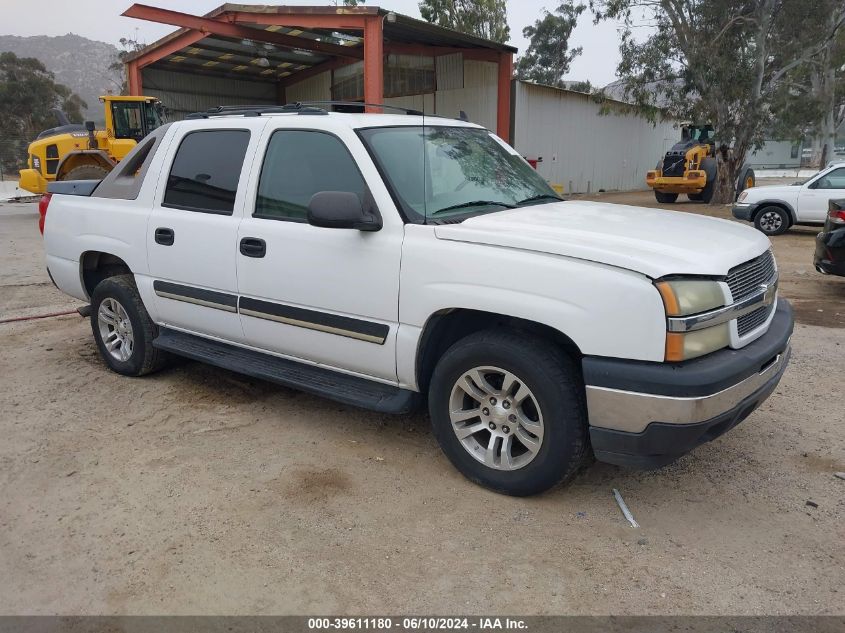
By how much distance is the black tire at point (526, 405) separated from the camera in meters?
3.10

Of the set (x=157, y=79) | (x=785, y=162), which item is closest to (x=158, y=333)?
(x=157, y=79)

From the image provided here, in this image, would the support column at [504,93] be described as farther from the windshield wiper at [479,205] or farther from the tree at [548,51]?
the tree at [548,51]

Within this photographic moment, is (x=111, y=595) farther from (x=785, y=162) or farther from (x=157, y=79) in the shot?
(x=785, y=162)

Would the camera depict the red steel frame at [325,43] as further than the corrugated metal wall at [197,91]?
No

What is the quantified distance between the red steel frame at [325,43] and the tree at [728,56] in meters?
4.87

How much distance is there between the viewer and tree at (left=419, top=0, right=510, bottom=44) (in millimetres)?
41719

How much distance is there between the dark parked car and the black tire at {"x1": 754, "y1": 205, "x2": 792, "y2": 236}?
617 cm

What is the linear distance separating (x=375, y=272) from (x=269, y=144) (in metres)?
1.20

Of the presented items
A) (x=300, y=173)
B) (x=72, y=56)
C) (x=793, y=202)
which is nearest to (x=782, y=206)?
(x=793, y=202)

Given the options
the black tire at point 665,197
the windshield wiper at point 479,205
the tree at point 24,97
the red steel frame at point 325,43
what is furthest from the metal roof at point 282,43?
the tree at point 24,97

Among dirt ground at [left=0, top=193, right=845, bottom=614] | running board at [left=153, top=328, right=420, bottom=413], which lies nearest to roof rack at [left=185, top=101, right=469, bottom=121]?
running board at [left=153, top=328, right=420, bottom=413]

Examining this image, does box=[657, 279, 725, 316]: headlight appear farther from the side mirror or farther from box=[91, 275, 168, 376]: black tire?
box=[91, 275, 168, 376]: black tire

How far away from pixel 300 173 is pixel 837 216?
6.42 metres

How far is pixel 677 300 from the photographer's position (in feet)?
9.29
